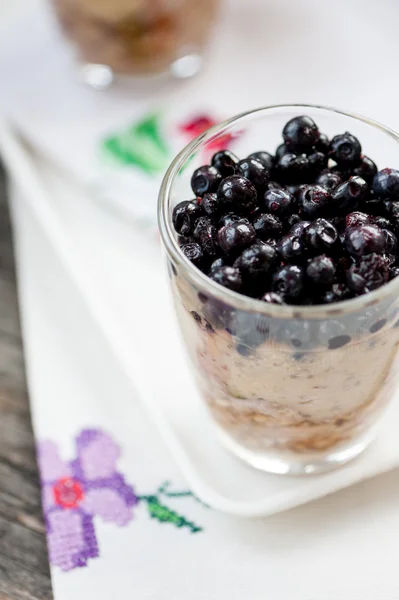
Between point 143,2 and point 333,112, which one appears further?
point 143,2

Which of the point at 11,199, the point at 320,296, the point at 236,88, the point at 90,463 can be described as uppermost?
the point at 320,296

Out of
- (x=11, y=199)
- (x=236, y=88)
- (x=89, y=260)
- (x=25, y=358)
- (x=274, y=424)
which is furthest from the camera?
(x=236, y=88)

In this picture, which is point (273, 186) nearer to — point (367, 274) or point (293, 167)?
point (293, 167)

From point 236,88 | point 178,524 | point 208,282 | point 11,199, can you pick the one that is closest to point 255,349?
point 208,282

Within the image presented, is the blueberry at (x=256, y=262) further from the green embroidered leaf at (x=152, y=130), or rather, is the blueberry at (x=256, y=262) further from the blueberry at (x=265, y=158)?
the green embroidered leaf at (x=152, y=130)

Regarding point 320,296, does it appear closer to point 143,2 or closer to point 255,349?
point 255,349

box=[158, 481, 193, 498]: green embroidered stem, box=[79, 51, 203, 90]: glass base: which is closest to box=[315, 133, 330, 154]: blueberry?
box=[158, 481, 193, 498]: green embroidered stem
